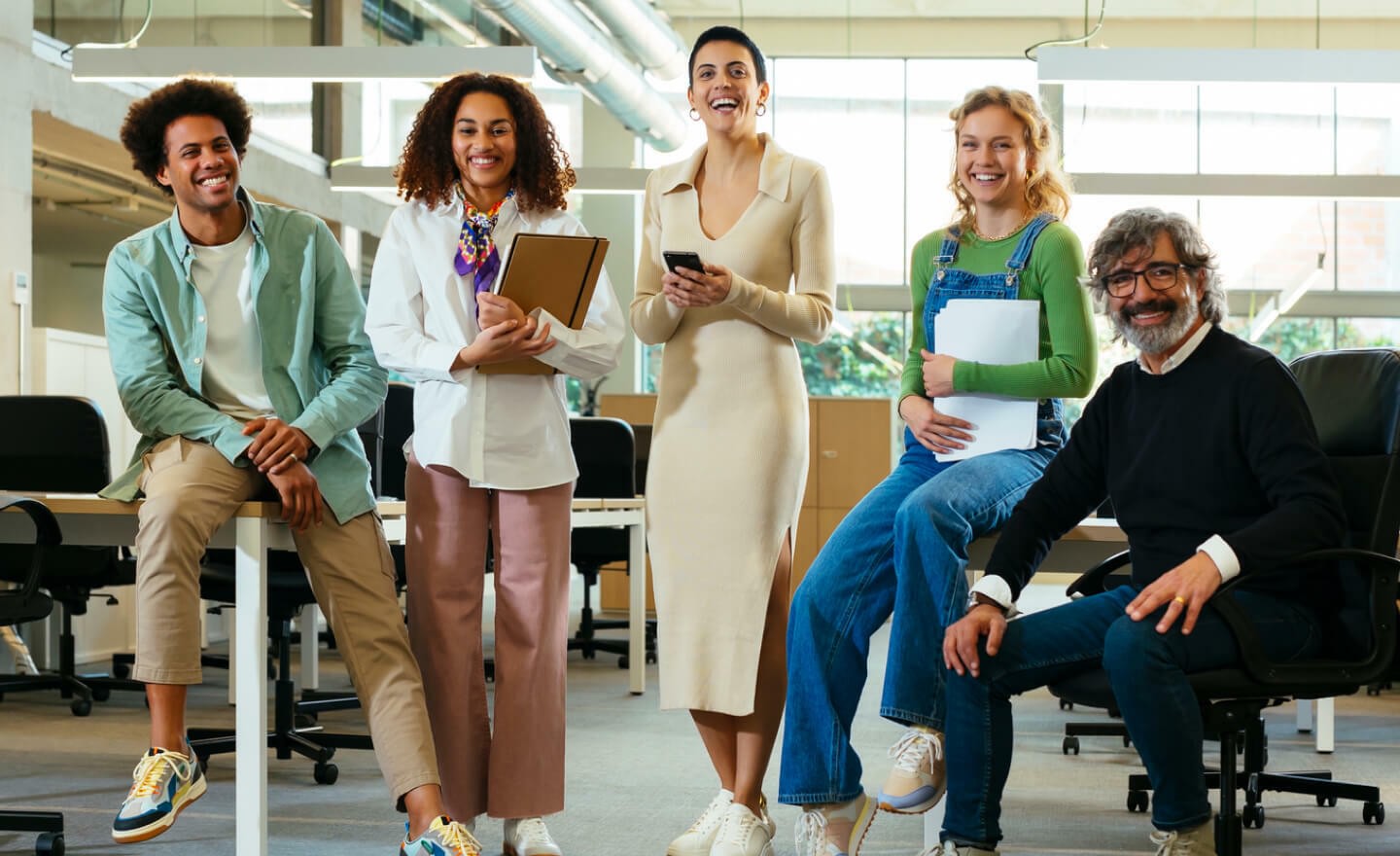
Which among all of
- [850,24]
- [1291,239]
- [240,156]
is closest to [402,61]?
[240,156]

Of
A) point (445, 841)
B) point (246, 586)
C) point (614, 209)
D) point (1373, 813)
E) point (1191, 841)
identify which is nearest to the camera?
point (1191, 841)

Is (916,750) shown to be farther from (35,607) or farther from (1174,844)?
(35,607)

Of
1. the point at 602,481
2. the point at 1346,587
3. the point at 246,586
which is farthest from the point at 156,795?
the point at 602,481

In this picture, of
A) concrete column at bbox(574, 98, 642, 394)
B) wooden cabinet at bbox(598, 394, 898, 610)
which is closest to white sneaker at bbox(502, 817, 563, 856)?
wooden cabinet at bbox(598, 394, 898, 610)

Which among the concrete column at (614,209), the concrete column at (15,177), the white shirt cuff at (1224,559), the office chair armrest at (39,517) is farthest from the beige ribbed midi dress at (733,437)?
the concrete column at (614,209)

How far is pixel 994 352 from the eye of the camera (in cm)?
272

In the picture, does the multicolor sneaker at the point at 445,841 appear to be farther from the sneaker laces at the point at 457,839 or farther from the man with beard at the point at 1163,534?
the man with beard at the point at 1163,534

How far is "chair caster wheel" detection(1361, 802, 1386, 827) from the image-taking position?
3.50 metres

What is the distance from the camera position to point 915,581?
2.58m

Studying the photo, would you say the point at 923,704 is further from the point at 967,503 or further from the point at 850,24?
the point at 850,24

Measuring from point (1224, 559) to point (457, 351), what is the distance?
4.53ft

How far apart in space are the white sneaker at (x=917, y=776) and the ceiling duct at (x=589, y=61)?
21.4ft

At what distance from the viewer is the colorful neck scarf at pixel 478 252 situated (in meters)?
2.79

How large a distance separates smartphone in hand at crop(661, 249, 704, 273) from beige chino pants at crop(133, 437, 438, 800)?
0.79m
